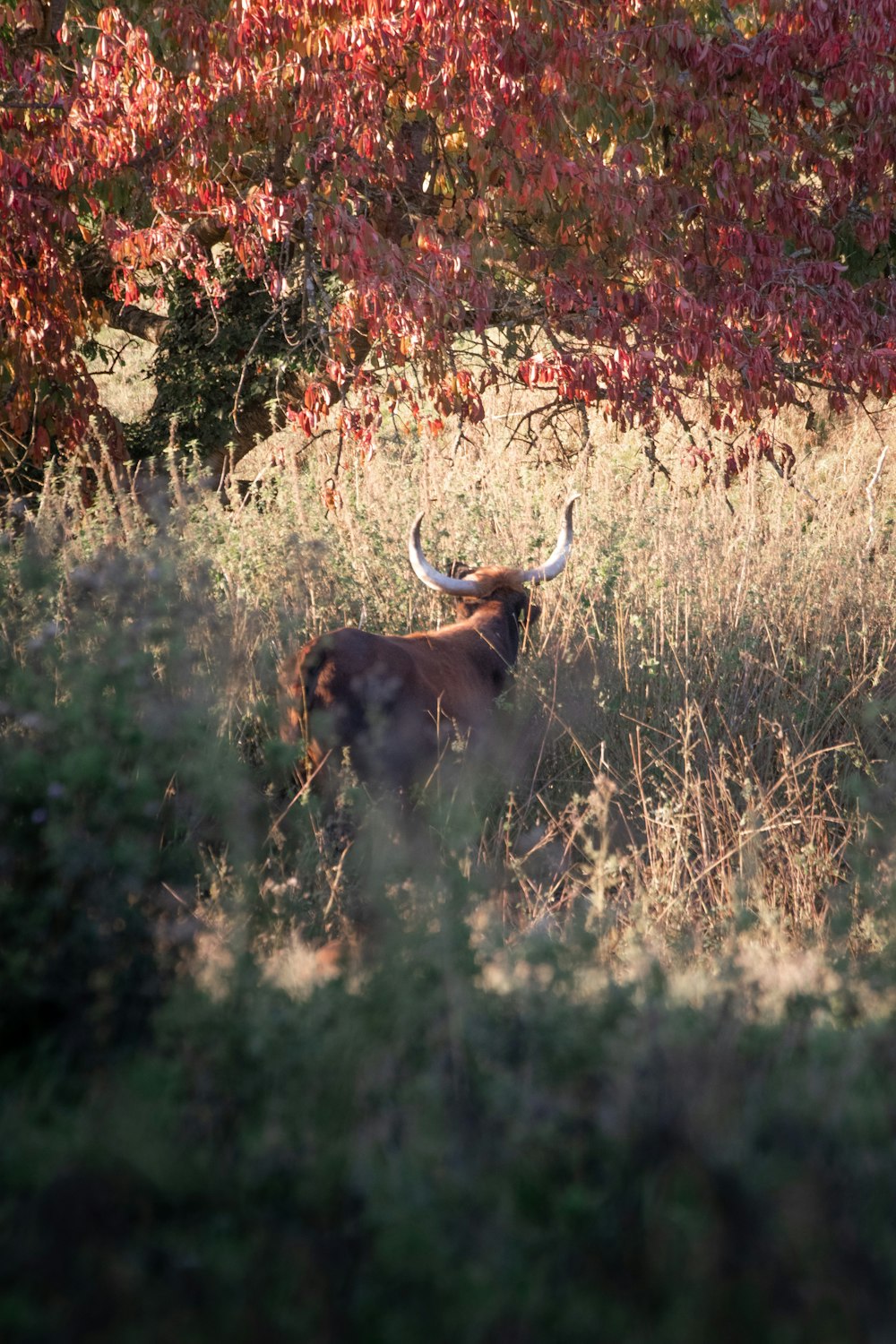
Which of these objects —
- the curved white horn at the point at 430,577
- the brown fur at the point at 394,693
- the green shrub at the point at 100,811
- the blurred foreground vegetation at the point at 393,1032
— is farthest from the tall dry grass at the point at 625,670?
the curved white horn at the point at 430,577

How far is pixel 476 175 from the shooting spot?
6.95m

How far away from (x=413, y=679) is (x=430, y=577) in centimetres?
85

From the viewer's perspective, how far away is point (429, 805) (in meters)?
4.35

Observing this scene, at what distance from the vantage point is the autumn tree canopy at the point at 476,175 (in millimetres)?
5914

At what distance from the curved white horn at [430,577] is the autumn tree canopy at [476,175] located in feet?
5.28

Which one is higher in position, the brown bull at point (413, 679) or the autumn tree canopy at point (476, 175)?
the autumn tree canopy at point (476, 175)

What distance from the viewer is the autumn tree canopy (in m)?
5.91

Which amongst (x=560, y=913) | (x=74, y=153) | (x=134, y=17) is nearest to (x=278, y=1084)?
(x=560, y=913)

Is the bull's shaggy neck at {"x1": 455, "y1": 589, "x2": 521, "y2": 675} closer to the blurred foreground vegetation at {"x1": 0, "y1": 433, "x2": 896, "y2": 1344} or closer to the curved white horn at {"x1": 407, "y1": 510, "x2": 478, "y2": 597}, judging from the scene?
the curved white horn at {"x1": 407, "y1": 510, "x2": 478, "y2": 597}

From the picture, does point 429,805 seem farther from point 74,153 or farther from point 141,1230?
point 74,153

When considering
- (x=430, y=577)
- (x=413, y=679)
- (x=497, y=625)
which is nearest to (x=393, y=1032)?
(x=413, y=679)

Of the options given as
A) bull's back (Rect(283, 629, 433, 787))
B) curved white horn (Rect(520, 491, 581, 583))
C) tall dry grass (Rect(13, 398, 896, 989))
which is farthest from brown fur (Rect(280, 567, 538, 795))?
curved white horn (Rect(520, 491, 581, 583))

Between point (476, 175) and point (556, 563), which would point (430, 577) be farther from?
point (476, 175)

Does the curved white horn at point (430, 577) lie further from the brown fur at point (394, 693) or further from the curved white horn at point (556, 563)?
the curved white horn at point (556, 563)
